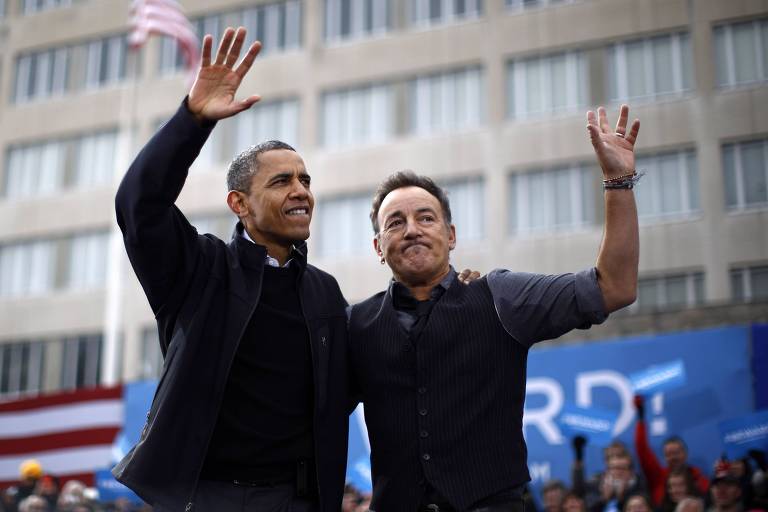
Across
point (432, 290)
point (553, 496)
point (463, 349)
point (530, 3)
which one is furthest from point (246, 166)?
point (530, 3)

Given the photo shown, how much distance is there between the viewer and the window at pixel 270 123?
30236mm

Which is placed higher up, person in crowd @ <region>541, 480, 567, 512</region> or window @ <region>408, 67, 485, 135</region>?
window @ <region>408, 67, 485, 135</region>

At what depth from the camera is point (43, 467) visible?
1800 centimetres

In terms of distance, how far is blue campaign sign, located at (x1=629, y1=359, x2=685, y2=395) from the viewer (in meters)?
12.5

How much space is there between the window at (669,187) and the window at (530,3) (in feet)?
17.0

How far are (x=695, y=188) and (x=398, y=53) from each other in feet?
31.0

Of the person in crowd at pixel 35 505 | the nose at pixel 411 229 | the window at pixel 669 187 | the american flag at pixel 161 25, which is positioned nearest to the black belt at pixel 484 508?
the nose at pixel 411 229

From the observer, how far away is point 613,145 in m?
4.29

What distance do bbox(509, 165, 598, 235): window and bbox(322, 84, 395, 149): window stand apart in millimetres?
4308

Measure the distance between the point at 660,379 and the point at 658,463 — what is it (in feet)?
4.92

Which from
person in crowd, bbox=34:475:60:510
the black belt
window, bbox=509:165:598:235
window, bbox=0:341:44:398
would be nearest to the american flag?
window, bbox=509:165:598:235

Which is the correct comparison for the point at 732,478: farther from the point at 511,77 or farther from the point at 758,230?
the point at 511,77

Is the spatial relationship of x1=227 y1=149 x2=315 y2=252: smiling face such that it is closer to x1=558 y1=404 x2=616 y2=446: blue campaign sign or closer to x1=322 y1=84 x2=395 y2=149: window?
x1=558 y1=404 x2=616 y2=446: blue campaign sign

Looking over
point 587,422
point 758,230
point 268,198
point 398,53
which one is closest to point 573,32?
point 398,53
